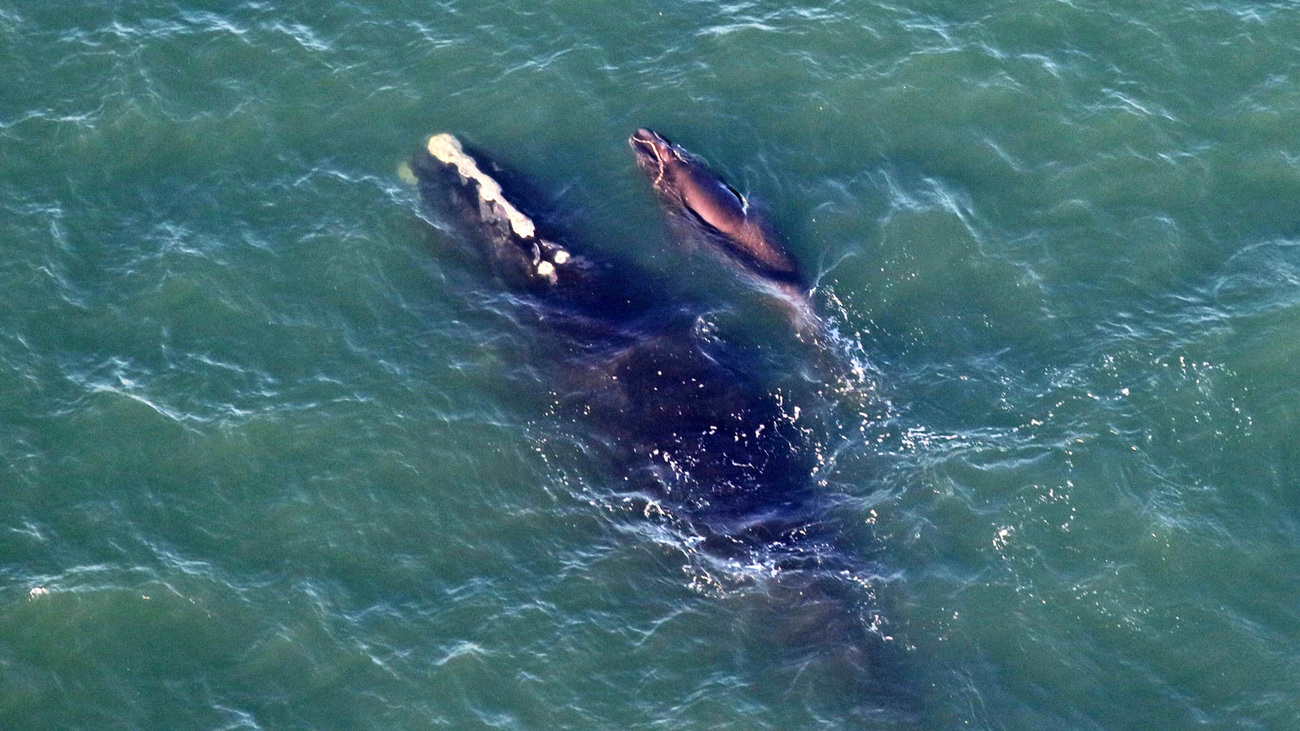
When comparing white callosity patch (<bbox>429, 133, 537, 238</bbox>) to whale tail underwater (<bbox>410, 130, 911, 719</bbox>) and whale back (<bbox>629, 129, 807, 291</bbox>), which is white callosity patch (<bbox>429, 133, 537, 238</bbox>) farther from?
whale back (<bbox>629, 129, 807, 291</bbox>)

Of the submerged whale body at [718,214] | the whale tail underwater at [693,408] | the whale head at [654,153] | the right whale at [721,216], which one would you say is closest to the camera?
the whale tail underwater at [693,408]

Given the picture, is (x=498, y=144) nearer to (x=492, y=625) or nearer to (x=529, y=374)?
(x=529, y=374)

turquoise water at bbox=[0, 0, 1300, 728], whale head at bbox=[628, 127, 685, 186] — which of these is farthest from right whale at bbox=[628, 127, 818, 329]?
turquoise water at bbox=[0, 0, 1300, 728]

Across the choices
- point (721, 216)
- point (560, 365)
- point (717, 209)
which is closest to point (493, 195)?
point (560, 365)

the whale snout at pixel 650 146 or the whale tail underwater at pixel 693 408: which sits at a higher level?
the whale snout at pixel 650 146

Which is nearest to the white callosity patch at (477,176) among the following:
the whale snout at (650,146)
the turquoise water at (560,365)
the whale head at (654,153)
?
the turquoise water at (560,365)

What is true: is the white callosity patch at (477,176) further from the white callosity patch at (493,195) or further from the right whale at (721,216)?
the right whale at (721,216)

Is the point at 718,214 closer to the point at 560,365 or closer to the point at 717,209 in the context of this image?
the point at 717,209

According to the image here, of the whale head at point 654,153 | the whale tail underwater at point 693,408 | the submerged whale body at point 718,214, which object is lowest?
the whale tail underwater at point 693,408
